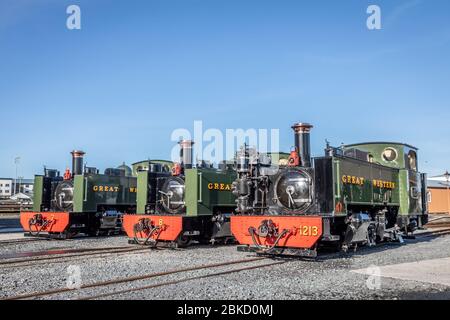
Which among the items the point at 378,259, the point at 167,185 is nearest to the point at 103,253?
the point at 167,185

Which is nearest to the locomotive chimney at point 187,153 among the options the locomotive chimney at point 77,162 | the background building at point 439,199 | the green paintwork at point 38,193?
the locomotive chimney at point 77,162

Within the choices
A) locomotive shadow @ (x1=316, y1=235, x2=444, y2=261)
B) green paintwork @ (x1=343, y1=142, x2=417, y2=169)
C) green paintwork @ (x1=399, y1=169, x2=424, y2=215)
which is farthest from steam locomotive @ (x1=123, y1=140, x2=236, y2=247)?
green paintwork @ (x1=399, y1=169, x2=424, y2=215)

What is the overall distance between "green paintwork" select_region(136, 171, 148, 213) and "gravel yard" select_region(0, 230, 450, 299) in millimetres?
2111

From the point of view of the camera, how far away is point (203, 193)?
500 inches

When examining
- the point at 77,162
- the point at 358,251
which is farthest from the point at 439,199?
the point at 77,162

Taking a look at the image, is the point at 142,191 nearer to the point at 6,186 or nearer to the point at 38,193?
the point at 38,193

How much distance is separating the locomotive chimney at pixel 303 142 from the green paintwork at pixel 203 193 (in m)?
3.37

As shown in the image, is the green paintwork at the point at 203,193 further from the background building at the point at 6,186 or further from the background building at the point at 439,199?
the background building at the point at 6,186

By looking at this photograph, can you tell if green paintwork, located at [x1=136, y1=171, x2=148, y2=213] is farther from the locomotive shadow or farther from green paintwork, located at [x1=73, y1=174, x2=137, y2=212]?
the locomotive shadow

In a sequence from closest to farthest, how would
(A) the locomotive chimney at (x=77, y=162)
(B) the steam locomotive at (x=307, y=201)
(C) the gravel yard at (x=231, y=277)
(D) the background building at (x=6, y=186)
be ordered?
1. (C) the gravel yard at (x=231, y=277)
2. (B) the steam locomotive at (x=307, y=201)
3. (A) the locomotive chimney at (x=77, y=162)
4. (D) the background building at (x=6, y=186)

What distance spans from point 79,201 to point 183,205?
471cm

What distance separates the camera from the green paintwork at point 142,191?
13.6 meters

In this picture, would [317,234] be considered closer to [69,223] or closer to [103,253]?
[103,253]

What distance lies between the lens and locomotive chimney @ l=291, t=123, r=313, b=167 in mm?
10422
